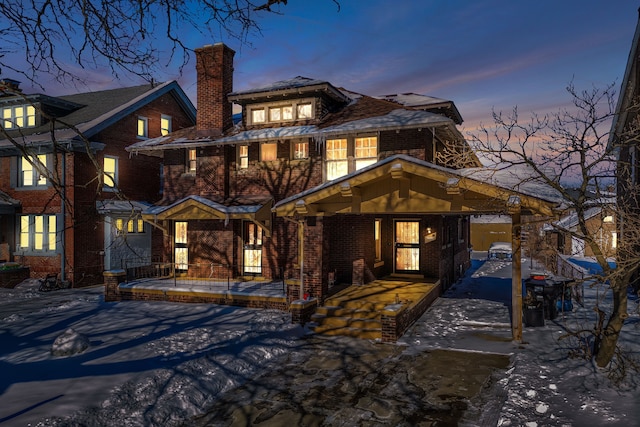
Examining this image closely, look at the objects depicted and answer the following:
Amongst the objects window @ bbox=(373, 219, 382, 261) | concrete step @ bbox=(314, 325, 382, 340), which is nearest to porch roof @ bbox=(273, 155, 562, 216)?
concrete step @ bbox=(314, 325, 382, 340)

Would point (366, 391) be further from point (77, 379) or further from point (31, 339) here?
point (31, 339)

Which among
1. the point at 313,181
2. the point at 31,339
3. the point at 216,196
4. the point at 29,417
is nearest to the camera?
the point at 29,417

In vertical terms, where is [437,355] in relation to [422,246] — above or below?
below

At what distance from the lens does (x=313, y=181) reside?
17.2 meters

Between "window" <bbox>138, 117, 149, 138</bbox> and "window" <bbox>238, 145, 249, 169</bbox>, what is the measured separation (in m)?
8.62

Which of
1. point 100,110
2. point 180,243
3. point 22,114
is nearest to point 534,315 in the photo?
point 180,243

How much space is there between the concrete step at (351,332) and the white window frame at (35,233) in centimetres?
1526

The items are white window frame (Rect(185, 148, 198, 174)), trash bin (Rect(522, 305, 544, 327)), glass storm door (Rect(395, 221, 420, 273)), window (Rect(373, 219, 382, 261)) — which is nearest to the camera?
trash bin (Rect(522, 305, 544, 327))

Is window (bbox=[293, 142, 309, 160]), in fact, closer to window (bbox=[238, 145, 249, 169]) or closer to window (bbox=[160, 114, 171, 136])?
window (bbox=[238, 145, 249, 169])

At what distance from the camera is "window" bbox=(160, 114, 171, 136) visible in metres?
25.6

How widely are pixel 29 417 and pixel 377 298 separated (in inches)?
373

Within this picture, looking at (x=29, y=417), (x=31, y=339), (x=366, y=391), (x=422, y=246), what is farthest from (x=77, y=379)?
(x=422, y=246)

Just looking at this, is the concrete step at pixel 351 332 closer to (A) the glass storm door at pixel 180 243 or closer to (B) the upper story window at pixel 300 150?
(B) the upper story window at pixel 300 150

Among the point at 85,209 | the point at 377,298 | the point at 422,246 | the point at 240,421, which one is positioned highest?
the point at 85,209
